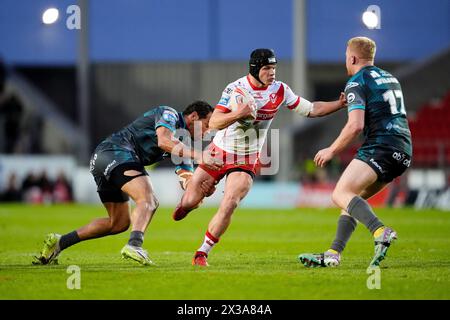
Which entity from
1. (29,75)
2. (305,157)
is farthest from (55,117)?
(305,157)

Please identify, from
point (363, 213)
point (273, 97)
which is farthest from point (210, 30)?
point (363, 213)

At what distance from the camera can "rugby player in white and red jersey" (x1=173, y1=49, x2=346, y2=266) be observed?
10.3 meters

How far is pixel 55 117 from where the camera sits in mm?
39844

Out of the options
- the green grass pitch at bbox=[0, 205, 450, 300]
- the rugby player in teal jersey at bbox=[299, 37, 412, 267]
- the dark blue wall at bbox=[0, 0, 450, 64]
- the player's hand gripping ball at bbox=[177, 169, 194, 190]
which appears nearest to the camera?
the green grass pitch at bbox=[0, 205, 450, 300]

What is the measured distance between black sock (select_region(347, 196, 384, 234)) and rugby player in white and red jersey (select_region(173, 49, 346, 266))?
1.43m

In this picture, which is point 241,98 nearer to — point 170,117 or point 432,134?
point 170,117

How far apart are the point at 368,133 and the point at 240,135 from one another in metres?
1.64

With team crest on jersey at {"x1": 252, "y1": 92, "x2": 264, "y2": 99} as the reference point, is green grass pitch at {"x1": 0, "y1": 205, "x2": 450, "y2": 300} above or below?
below

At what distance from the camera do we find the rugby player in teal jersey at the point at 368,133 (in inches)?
376

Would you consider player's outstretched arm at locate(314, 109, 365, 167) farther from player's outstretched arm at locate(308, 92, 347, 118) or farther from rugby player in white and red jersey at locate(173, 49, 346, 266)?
player's outstretched arm at locate(308, 92, 347, 118)

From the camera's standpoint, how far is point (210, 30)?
4034 cm

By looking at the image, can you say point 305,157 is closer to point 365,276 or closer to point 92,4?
point 92,4

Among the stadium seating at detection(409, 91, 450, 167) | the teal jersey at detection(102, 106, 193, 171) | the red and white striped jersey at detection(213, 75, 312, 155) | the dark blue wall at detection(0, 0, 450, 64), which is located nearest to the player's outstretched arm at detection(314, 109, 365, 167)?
the red and white striped jersey at detection(213, 75, 312, 155)
